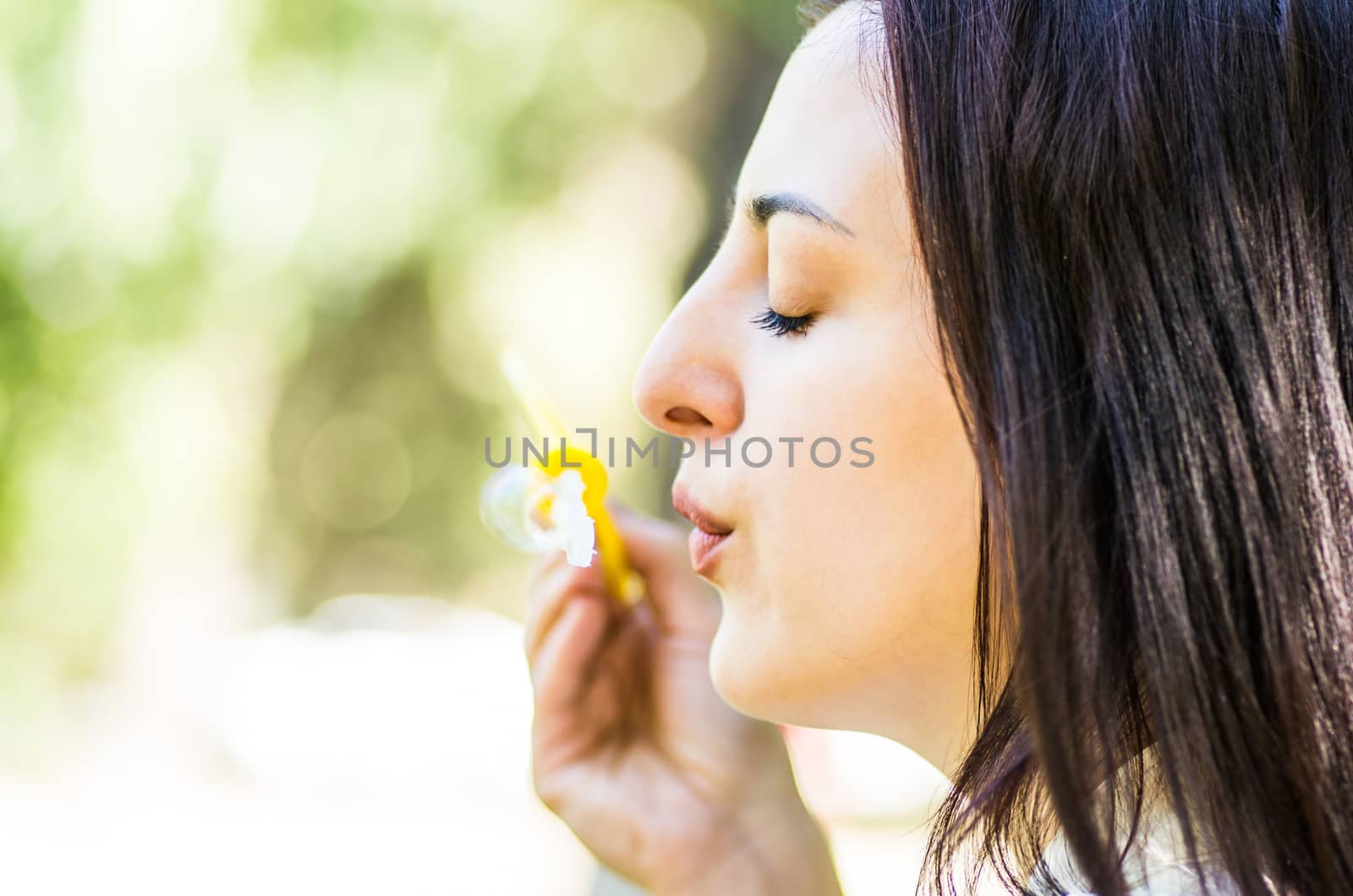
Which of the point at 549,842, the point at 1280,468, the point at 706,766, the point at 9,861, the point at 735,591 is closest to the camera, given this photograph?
the point at 1280,468

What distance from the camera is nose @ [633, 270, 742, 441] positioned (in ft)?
2.85

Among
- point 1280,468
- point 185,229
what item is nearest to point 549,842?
point 185,229

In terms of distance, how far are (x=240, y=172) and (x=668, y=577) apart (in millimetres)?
2932

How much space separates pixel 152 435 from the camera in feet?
14.5

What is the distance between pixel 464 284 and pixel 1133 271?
5.89 metres

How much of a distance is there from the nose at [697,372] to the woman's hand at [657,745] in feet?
1.40

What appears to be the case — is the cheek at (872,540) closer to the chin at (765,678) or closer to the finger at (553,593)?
the chin at (765,678)

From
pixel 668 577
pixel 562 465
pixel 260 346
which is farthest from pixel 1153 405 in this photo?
pixel 260 346

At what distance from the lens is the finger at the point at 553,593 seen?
1292 mm

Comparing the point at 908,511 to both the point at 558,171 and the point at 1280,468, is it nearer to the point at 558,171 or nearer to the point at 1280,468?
the point at 1280,468

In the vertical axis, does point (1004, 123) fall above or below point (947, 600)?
above

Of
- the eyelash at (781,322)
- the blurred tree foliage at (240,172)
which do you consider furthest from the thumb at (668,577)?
the blurred tree foliage at (240,172)

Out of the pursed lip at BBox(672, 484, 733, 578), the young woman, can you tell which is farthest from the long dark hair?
the pursed lip at BBox(672, 484, 733, 578)

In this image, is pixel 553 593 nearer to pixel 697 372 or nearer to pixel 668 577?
pixel 668 577
